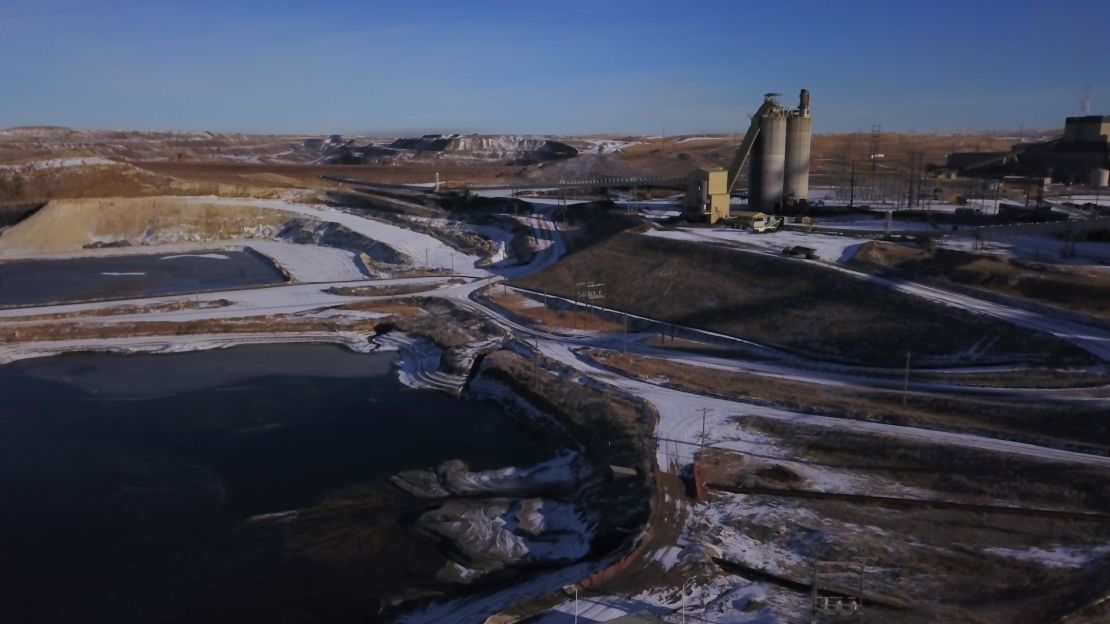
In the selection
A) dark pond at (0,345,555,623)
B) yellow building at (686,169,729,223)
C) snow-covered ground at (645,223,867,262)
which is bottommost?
dark pond at (0,345,555,623)

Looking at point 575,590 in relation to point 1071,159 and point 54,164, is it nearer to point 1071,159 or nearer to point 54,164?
point 1071,159

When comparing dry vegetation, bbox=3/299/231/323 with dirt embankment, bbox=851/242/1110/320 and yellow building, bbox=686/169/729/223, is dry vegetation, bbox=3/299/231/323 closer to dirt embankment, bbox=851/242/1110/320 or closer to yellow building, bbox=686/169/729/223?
yellow building, bbox=686/169/729/223

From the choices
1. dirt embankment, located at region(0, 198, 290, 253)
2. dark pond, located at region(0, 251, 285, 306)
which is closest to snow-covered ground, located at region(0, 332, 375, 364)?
dark pond, located at region(0, 251, 285, 306)

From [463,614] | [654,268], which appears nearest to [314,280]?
[654,268]

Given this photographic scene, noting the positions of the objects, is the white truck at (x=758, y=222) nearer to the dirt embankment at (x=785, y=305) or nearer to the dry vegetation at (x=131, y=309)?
the dirt embankment at (x=785, y=305)

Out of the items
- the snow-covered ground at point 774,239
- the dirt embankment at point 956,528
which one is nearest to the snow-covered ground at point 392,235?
the snow-covered ground at point 774,239

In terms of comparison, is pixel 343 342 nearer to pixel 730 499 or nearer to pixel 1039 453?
pixel 730 499

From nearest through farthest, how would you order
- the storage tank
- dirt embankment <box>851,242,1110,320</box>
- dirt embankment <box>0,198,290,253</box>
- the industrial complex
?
the industrial complex
dirt embankment <box>851,242,1110,320</box>
the storage tank
dirt embankment <box>0,198,290,253</box>
